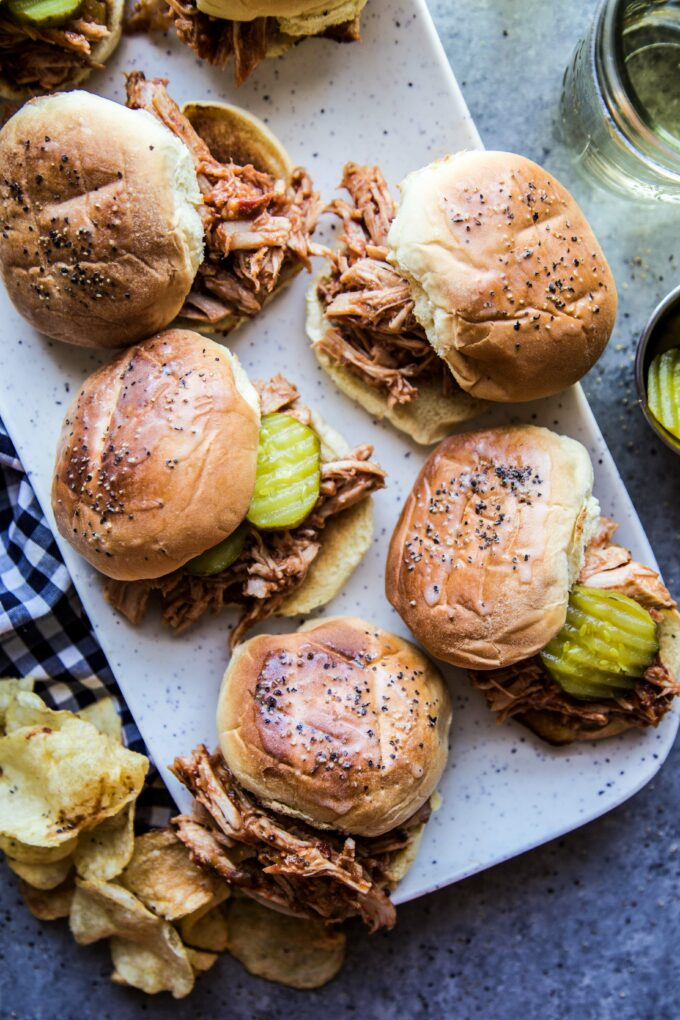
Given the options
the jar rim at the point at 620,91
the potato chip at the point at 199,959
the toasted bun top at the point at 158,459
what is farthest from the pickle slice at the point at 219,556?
the jar rim at the point at 620,91

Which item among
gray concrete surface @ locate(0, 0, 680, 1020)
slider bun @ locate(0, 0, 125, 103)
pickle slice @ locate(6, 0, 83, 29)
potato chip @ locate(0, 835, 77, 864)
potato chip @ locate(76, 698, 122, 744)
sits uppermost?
pickle slice @ locate(6, 0, 83, 29)

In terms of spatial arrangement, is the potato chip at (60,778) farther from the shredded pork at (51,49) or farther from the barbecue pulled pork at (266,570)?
the shredded pork at (51,49)

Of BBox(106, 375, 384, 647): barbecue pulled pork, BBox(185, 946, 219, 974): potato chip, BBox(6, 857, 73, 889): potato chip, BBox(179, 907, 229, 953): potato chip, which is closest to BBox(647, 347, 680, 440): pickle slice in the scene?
BBox(106, 375, 384, 647): barbecue pulled pork

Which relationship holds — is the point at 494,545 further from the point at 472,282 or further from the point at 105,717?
the point at 105,717

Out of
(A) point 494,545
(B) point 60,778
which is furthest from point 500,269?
(B) point 60,778

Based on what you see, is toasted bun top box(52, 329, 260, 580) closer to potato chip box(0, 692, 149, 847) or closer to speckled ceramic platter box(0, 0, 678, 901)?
speckled ceramic platter box(0, 0, 678, 901)

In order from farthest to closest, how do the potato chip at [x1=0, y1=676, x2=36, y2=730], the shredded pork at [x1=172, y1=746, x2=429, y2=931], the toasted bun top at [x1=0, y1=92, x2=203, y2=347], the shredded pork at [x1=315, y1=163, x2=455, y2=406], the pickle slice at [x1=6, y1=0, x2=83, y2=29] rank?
the potato chip at [x1=0, y1=676, x2=36, y2=730], the shredded pork at [x1=315, y1=163, x2=455, y2=406], the shredded pork at [x1=172, y1=746, x2=429, y2=931], the pickle slice at [x1=6, y1=0, x2=83, y2=29], the toasted bun top at [x1=0, y1=92, x2=203, y2=347]

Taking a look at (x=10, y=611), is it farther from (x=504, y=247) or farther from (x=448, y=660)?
(x=504, y=247)
